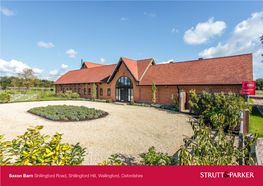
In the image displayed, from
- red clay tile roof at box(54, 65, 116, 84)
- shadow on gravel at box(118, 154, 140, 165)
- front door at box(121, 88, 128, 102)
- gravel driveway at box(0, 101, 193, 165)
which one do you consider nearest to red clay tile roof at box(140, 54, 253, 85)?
front door at box(121, 88, 128, 102)

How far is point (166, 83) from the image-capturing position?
18844mm

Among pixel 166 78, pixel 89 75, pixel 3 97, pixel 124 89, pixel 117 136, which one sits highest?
pixel 89 75

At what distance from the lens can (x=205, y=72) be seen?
680 inches

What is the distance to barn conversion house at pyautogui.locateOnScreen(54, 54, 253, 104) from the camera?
50.2ft

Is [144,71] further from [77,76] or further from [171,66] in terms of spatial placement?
[77,76]

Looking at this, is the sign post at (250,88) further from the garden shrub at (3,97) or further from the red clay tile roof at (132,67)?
the garden shrub at (3,97)

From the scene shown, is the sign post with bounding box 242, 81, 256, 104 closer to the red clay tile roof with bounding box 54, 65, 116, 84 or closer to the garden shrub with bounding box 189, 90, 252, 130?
the garden shrub with bounding box 189, 90, 252, 130

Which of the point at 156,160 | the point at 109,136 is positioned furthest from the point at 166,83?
the point at 156,160

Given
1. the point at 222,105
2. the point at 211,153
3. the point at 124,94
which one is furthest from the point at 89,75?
the point at 211,153

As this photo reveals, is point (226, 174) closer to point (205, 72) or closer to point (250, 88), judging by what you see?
point (250, 88)

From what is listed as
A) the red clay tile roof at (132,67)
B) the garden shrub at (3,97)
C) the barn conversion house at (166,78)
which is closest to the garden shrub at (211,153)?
the barn conversion house at (166,78)

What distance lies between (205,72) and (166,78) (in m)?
5.05

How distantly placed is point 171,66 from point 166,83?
4.09 meters

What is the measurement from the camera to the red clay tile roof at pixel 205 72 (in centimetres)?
1501
